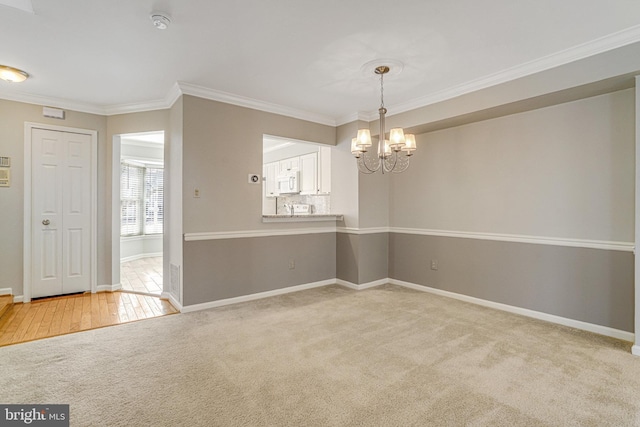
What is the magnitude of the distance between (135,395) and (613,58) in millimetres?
4374

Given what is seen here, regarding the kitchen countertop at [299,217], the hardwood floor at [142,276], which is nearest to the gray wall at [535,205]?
the kitchen countertop at [299,217]

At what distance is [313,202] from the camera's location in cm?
637

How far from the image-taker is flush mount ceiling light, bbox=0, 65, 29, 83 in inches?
123

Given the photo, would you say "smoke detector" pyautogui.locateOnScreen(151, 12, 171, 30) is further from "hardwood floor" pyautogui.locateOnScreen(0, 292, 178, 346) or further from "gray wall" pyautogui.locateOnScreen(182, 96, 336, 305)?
"hardwood floor" pyautogui.locateOnScreen(0, 292, 178, 346)

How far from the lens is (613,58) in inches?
101

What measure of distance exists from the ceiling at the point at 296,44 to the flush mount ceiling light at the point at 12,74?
0.33 feet

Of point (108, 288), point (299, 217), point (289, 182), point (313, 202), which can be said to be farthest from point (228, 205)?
point (313, 202)

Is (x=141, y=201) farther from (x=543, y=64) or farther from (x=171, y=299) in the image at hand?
(x=543, y=64)

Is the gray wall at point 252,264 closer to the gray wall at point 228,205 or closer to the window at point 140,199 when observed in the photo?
the gray wall at point 228,205

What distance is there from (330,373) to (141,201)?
6.65 metres

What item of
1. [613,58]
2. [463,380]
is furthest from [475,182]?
[463,380]

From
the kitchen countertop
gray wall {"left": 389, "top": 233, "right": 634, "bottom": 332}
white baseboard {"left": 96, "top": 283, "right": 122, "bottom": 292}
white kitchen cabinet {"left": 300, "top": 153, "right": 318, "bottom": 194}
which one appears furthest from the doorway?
gray wall {"left": 389, "top": 233, "right": 634, "bottom": 332}

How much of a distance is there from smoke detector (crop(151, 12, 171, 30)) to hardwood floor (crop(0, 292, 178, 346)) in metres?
2.86

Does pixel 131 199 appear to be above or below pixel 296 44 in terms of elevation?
below
